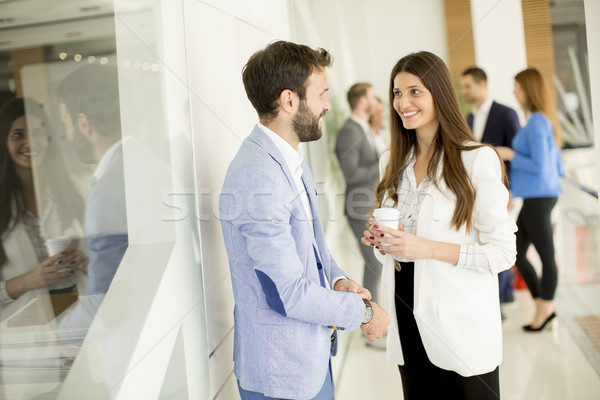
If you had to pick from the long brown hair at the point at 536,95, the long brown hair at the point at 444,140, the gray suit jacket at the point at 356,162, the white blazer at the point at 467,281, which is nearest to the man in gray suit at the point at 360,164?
the gray suit jacket at the point at 356,162

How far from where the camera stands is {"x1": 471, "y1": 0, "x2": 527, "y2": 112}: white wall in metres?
4.80

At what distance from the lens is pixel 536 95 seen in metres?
2.75

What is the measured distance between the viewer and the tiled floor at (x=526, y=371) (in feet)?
7.27

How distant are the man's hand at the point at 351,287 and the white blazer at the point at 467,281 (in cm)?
21

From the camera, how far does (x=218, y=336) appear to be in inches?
55.2

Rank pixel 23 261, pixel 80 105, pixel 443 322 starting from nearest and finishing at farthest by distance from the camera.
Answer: pixel 23 261 < pixel 80 105 < pixel 443 322

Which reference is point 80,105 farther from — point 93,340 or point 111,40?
point 93,340

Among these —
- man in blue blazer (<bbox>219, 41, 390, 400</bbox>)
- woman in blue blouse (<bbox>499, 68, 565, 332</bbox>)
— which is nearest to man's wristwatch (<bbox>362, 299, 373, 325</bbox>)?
man in blue blazer (<bbox>219, 41, 390, 400</bbox>)

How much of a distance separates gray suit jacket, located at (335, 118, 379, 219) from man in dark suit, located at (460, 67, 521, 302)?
705 mm

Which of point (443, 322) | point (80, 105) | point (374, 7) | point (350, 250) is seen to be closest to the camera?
point (80, 105)

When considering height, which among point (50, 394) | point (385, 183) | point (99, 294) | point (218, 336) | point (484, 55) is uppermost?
point (484, 55)

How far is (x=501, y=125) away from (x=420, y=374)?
77.8 inches

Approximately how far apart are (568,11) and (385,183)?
4845mm

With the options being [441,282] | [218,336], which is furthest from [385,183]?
[218,336]
